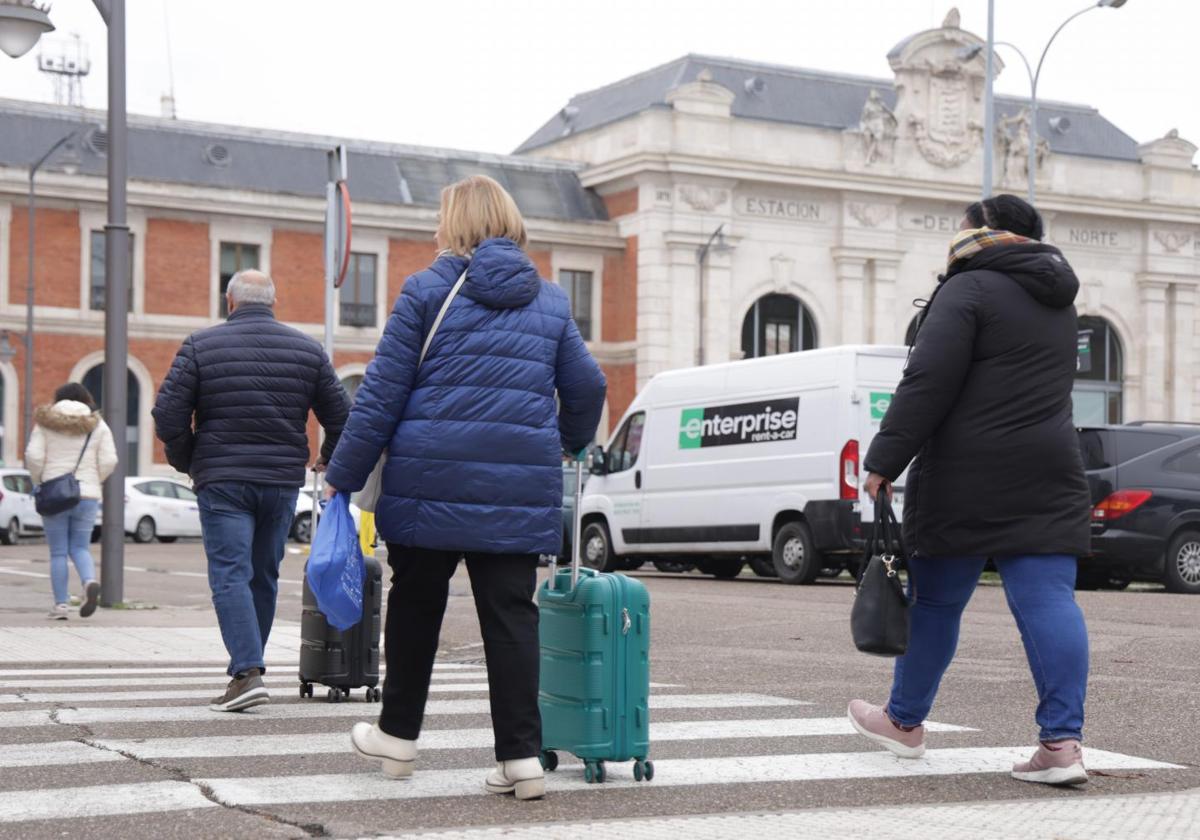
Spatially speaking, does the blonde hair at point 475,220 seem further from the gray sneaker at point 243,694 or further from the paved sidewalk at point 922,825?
the gray sneaker at point 243,694

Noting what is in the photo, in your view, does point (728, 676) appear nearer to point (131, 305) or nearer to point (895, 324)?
point (131, 305)

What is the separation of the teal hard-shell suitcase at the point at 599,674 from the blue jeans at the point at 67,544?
8.56 metres

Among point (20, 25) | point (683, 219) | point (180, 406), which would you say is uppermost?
point (683, 219)

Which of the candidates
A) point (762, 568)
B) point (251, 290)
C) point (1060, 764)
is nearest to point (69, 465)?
point (251, 290)

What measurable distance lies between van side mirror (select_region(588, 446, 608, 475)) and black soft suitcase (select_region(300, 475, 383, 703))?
15950 millimetres

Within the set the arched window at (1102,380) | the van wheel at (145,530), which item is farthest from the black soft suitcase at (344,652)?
the arched window at (1102,380)

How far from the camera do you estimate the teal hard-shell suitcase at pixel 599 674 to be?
5664 mm

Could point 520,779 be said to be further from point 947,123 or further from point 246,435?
point 947,123

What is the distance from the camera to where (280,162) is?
51.0m

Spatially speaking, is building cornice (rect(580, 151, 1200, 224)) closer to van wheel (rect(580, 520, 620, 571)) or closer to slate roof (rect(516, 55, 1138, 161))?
slate roof (rect(516, 55, 1138, 161))

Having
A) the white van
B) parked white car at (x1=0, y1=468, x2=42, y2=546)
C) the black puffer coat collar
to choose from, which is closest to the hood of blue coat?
the black puffer coat collar

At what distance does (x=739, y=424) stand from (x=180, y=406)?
557 inches

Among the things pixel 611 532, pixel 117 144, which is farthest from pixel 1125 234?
pixel 117 144

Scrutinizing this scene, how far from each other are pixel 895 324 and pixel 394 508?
49.8 m
